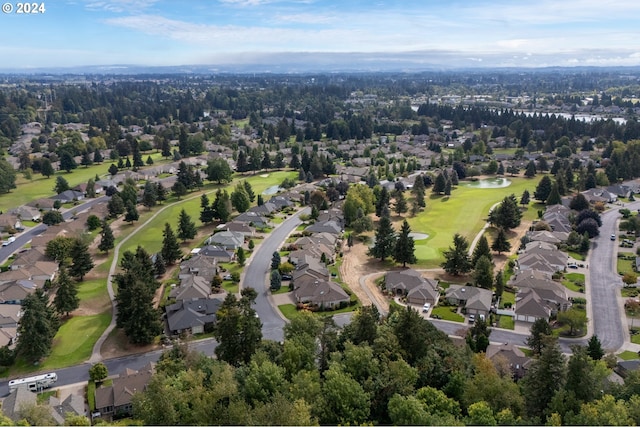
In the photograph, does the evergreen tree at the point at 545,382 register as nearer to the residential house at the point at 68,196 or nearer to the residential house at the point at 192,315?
the residential house at the point at 192,315

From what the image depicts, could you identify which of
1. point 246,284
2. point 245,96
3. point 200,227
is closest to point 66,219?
point 200,227

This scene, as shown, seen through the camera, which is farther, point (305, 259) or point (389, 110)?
point (389, 110)

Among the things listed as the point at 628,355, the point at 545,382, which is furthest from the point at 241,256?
the point at 628,355

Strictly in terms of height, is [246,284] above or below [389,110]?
below

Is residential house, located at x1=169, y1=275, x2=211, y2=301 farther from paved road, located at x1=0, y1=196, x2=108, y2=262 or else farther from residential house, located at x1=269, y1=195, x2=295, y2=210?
residential house, located at x1=269, y1=195, x2=295, y2=210

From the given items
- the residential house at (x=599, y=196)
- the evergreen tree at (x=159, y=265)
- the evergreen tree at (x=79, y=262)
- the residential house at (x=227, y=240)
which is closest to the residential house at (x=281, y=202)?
the residential house at (x=227, y=240)

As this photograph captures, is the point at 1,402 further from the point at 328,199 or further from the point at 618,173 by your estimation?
the point at 618,173
